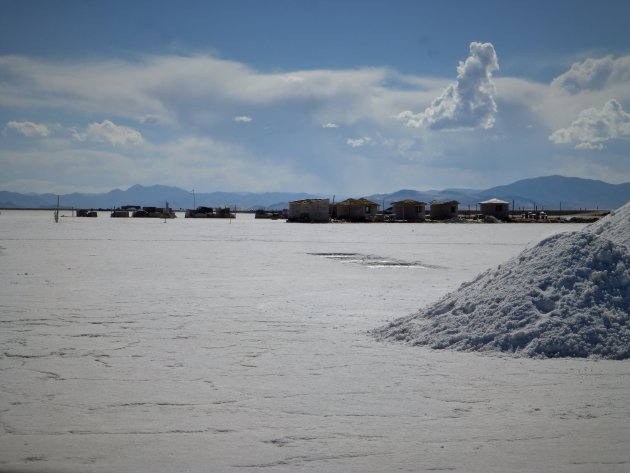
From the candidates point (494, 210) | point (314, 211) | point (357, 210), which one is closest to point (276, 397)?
point (314, 211)

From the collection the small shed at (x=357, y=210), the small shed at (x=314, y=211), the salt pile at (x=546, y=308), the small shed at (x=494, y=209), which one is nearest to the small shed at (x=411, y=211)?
the small shed at (x=357, y=210)

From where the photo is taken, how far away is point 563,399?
199 inches

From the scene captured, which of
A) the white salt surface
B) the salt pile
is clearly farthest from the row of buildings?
the salt pile

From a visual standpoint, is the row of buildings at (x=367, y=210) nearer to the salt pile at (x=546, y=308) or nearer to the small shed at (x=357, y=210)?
the small shed at (x=357, y=210)

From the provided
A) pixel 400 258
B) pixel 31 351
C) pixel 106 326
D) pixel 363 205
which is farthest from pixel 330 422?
pixel 363 205

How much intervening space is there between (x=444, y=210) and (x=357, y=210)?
11.0m

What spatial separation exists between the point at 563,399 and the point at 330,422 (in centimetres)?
198

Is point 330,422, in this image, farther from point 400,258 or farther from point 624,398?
Answer: point 400,258

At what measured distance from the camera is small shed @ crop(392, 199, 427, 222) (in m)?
72.9

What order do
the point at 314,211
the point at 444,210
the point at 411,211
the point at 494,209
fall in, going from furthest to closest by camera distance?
the point at 494,209 → the point at 444,210 → the point at 411,211 → the point at 314,211

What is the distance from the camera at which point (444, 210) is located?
2933 inches

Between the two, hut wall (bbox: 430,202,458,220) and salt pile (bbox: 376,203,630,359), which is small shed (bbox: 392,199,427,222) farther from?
salt pile (bbox: 376,203,630,359)

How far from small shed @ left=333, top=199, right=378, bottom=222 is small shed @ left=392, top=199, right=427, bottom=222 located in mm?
3434

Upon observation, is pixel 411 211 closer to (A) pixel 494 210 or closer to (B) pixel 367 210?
(B) pixel 367 210
